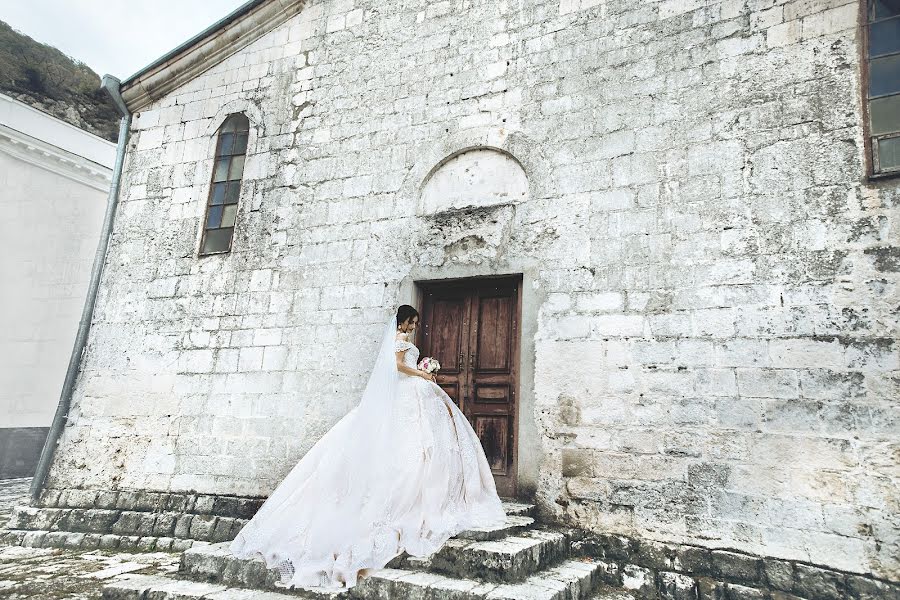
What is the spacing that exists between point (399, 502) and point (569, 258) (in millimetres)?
2394

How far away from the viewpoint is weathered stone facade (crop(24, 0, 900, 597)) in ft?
12.2

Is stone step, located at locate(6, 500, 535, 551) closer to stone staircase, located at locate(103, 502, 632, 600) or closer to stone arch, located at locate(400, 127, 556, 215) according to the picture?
stone staircase, located at locate(103, 502, 632, 600)

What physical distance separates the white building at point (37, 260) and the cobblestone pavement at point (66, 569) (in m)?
5.41

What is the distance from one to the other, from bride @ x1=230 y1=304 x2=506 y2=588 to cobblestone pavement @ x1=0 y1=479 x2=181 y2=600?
132 centimetres

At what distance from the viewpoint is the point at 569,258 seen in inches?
184

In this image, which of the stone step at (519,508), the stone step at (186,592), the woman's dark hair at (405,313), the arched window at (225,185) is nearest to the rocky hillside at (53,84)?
the arched window at (225,185)

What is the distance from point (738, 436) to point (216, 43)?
709cm

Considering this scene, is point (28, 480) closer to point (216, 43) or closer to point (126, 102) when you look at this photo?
point (126, 102)

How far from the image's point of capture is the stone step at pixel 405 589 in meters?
3.02

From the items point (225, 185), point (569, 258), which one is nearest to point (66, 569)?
point (225, 185)

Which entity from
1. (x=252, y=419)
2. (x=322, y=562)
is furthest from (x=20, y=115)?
(x=322, y=562)

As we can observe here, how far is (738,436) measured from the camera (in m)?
3.82

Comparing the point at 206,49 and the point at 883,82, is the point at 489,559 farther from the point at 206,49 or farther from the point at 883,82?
the point at 206,49

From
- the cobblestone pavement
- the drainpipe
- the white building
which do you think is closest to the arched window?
the drainpipe
